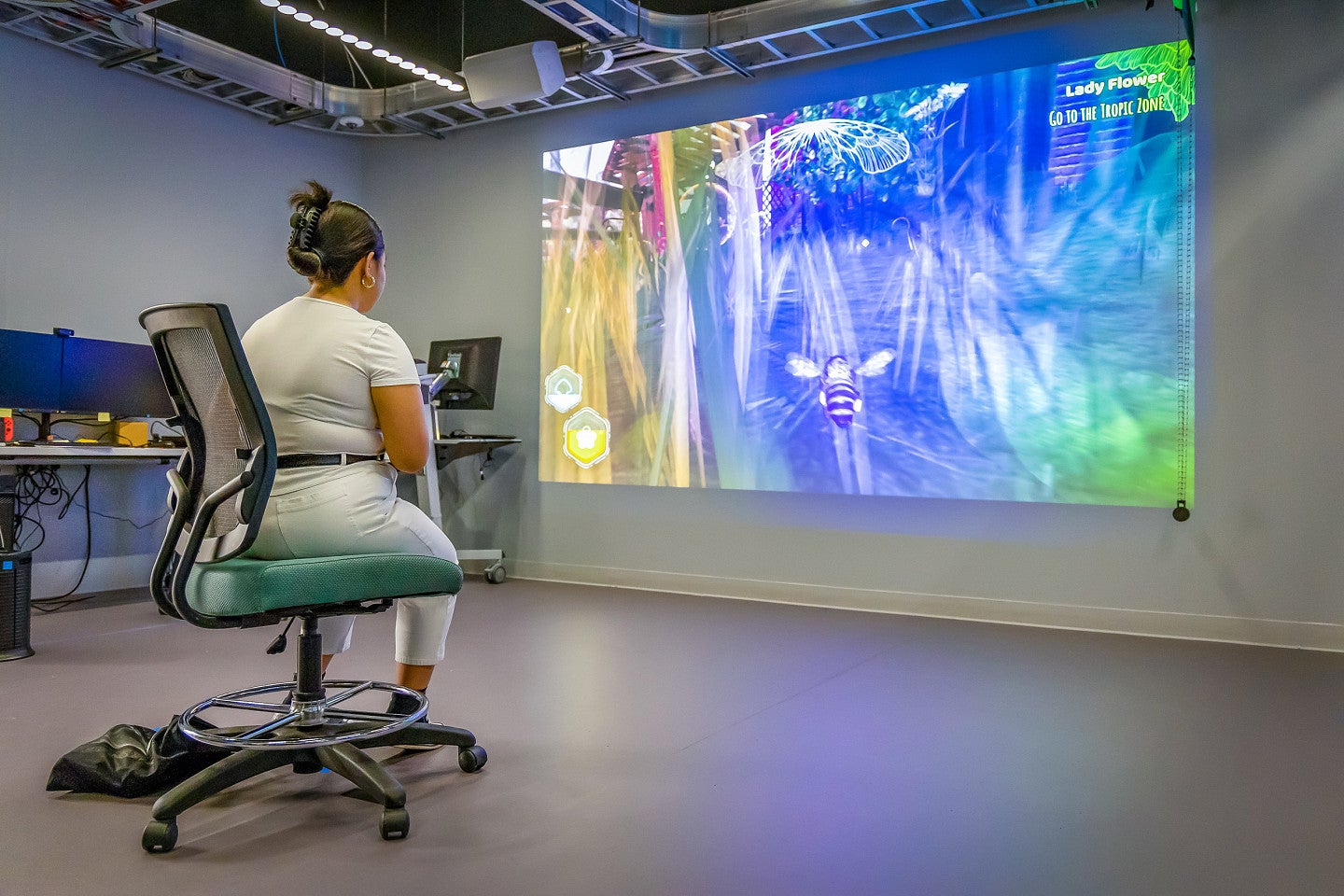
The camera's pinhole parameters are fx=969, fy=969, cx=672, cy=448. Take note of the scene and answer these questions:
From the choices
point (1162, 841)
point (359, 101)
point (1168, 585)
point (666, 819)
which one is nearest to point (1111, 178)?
point (1168, 585)

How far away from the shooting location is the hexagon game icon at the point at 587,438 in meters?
5.59

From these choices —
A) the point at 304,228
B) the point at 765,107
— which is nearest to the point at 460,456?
the point at 765,107

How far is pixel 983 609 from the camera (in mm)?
4496

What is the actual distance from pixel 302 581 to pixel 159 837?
1.77 ft

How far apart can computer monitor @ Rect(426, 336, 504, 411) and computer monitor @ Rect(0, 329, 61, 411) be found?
6.04 feet

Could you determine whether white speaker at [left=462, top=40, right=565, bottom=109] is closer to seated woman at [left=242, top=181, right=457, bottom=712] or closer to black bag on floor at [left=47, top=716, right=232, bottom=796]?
seated woman at [left=242, top=181, right=457, bottom=712]

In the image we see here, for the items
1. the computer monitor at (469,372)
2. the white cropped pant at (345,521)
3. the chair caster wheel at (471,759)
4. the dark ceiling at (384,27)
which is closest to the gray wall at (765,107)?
the computer monitor at (469,372)

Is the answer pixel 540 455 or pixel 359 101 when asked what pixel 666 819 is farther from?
pixel 359 101

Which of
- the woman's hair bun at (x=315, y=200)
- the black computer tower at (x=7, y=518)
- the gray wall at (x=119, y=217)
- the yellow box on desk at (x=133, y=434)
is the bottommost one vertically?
the black computer tower at (x=7, y=518)

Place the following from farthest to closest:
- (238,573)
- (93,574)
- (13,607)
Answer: (93,574) → (13,607) → (238,573)

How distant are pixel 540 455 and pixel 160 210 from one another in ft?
8.25

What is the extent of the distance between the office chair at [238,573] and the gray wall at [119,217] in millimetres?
3607

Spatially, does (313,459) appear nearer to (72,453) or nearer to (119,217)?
(72,453)

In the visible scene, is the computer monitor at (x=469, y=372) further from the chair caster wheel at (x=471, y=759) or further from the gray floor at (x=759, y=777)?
the chair caster wheel at (x=471, y=759)
